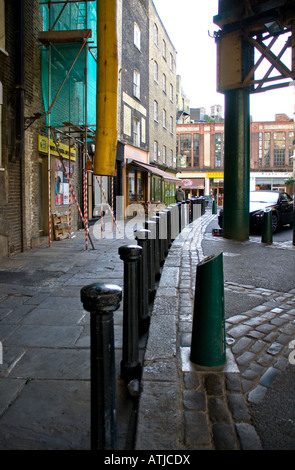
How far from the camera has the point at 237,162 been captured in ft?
30.5

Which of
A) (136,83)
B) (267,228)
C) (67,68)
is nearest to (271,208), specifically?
(267,228)

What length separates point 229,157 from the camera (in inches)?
371

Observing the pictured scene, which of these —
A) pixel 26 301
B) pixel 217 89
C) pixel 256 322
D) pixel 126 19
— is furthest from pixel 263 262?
pixel 126 19

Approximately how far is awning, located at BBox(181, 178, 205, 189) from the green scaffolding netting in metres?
38.5

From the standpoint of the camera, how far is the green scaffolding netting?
31.1 ft

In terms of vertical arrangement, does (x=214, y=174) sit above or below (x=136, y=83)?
below

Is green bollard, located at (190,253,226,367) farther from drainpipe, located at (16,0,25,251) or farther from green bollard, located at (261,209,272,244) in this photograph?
green bollard, located at (261,209,272,244)

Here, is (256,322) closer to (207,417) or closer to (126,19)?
(207,417)

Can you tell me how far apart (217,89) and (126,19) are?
12899mm

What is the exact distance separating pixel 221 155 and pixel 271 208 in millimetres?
39039

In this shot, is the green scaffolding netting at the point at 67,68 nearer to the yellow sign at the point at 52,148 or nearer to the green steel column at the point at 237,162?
the yellow sign at the point at 52,148

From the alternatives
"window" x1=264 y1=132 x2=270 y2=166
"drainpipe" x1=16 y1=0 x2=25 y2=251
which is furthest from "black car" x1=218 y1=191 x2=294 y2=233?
"window" x1=264 y1=132 x2=270 y2=166

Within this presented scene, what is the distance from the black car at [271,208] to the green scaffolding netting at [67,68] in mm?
5629

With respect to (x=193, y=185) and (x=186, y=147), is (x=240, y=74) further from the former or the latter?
(x=186, y=147)
